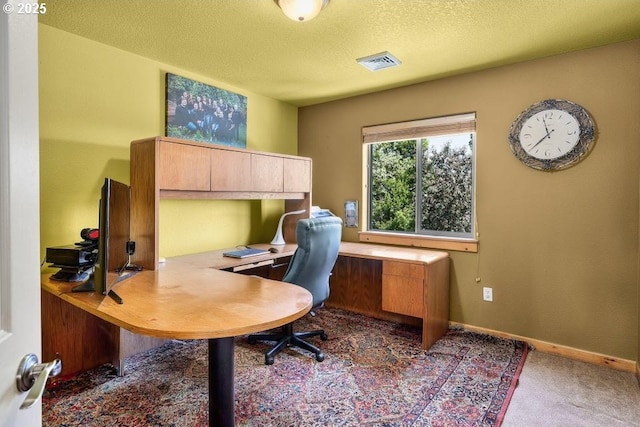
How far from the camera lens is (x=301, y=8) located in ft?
6.40

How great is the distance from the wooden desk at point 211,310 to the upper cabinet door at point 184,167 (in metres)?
0.80

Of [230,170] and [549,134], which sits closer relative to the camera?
[549,134]

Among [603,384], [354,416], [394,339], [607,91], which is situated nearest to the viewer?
[354,416]

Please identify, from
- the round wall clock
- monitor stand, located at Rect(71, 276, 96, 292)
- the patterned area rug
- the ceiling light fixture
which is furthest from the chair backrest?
the round wall clock

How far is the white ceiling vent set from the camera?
2.73 meters

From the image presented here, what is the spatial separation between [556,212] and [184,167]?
9.38 ft

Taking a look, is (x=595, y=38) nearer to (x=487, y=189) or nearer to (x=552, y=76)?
(x=552, y=76)

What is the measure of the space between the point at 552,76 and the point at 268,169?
2429 mm

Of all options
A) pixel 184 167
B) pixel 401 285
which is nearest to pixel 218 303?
pixel 184 167

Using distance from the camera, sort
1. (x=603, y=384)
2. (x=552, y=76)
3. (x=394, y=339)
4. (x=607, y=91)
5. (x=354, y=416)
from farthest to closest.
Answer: (x=394, y=339) < (x=552, y=76) < (x=607, y=91) < (x=603, y=384) < (x=354, y=416)

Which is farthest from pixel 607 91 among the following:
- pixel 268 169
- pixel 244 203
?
pixel 244 203

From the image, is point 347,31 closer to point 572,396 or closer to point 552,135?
point 552,135

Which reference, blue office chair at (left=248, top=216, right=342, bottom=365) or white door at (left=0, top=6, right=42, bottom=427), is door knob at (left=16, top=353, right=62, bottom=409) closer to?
white door at (left=0, top=6, right=42, bottom=427)

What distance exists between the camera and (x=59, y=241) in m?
2.41
